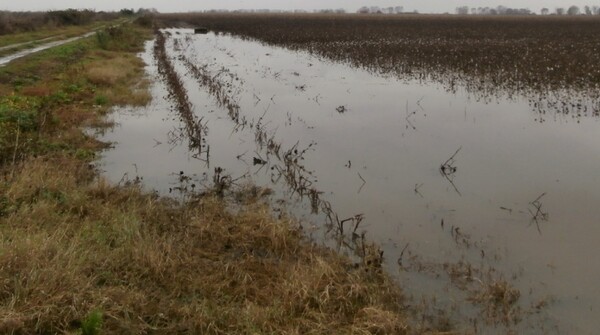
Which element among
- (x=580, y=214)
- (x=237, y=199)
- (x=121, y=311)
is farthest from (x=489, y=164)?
(x=121, y=311)

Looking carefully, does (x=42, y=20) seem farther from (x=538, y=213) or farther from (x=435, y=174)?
(x=538, y=213)

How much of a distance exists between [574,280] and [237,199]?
5.19 meters

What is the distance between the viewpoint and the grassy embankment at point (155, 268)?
496cm

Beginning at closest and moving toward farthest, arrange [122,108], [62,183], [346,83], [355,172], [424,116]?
[62,183]
[355,172]
[424,116]
[122,108]
[346,83]

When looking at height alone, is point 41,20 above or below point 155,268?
above

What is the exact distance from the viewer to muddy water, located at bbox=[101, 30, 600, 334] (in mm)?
6184

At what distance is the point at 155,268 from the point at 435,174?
235 inches

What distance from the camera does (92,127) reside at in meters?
13.6

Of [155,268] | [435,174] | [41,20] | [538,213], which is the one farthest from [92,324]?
[41,20]

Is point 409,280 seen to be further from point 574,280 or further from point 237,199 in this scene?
point 237,199

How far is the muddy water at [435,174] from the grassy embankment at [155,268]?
2.96ft

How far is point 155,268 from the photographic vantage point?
19.3 feet

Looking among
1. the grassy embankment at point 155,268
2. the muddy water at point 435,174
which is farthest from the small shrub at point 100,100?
the grassy embankment at point 155,268

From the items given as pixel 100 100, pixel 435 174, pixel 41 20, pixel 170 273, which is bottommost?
pixel 170 273
